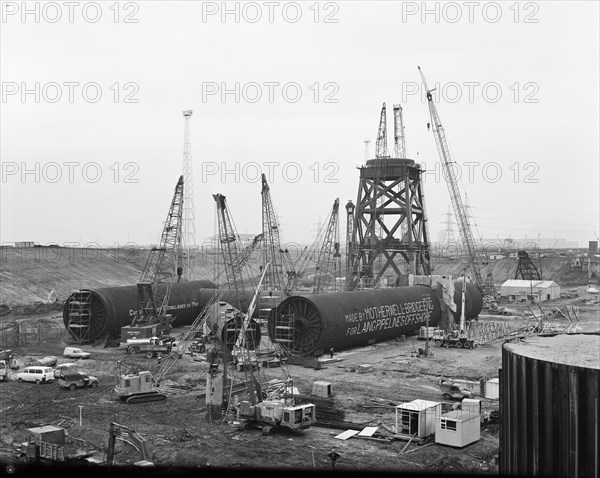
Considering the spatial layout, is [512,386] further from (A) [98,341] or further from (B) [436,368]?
(A) [98,341]

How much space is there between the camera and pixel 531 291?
108 meters

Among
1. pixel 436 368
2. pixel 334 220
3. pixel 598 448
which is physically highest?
pixel 334 220

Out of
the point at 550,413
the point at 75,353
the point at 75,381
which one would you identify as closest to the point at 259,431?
the point at 75,381

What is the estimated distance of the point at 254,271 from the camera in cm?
19225

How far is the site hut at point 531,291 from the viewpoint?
108 m

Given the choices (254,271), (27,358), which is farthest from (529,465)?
(254,271)

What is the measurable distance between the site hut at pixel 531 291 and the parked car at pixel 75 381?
262 ft

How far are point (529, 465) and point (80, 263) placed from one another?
4796 inches

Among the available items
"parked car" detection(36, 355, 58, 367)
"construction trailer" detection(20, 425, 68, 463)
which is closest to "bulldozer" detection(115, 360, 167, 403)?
"construction trailer" detection(20, 425, 68, 463)

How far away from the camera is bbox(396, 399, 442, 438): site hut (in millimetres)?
30500

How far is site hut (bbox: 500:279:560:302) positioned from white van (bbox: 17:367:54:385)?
264 ft

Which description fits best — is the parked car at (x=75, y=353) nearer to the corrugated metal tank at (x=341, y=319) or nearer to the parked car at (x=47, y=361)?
the parked car at (x=47, y=361)

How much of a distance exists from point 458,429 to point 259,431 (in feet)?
29.6

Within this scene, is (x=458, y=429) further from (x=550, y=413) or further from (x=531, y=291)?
(x=531, y=291)
